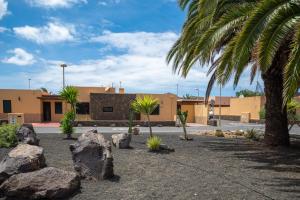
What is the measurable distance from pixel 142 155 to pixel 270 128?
5.50 m

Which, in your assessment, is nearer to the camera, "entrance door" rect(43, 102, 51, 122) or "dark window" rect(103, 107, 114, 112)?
"dark window" rect(103, 107, 114, 112)

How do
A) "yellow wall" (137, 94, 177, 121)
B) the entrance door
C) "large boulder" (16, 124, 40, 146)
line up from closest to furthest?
"large boulder" (16, 124, 40, 146), "yellow wall" (137, 94, 177, 121), the entrance door

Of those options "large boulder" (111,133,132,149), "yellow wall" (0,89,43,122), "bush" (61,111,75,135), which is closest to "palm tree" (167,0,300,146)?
"large boulder" (111,133,132,149)

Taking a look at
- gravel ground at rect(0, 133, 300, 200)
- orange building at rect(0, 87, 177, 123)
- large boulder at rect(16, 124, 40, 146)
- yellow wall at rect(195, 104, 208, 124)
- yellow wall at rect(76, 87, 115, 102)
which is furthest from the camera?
yellow wall at rect(195, 104, 208, 124)

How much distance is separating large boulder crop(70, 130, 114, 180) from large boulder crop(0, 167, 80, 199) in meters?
1.17

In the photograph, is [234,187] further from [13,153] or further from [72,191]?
[13,153]

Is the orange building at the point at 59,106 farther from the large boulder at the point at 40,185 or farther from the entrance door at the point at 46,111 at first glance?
the large boulder at the point at 40,185

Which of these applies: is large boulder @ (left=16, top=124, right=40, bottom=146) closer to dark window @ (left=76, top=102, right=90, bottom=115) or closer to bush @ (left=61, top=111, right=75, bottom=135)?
bush @ (left=61, top=111, right=75, bottom=135)

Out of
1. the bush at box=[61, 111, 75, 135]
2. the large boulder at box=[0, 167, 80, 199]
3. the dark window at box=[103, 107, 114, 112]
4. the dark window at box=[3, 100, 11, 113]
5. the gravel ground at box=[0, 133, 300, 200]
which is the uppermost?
the dark window at box=[3, 100, 11, 113]

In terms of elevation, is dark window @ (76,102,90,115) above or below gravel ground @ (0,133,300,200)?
above

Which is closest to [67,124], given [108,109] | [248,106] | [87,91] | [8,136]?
[8,136]

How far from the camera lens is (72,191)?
275 inches

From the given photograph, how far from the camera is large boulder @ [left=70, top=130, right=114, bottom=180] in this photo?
27.1 ft

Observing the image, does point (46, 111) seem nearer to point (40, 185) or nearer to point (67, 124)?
point (67, 124)
